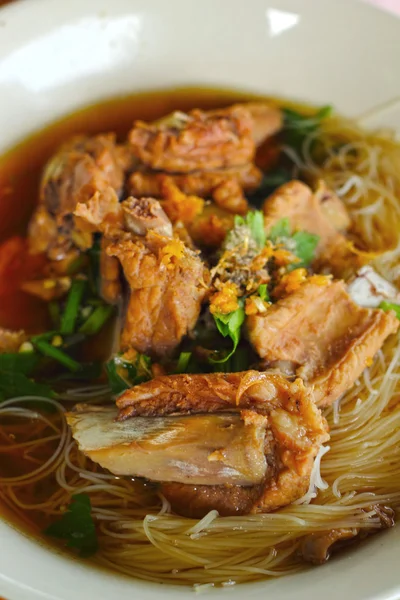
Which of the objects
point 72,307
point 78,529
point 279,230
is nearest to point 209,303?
point 279,230

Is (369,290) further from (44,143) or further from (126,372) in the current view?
(44,143)

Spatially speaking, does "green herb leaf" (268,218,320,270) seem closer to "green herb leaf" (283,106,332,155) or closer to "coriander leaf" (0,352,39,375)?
"green herb leaf" (283,106,332,155)

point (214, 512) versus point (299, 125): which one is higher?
point (299, 125)

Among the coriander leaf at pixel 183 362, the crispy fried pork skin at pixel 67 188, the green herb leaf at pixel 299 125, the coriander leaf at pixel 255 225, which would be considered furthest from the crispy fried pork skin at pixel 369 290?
the crispy fried pork skin at pixel 67 188

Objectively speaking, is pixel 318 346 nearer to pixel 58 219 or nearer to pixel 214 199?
pixel 214 199

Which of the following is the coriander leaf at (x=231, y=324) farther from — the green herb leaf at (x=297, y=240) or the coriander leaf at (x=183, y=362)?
the green herb leaf at (x=297, y=240)

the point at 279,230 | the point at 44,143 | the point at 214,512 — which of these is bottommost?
the point at 214,512
